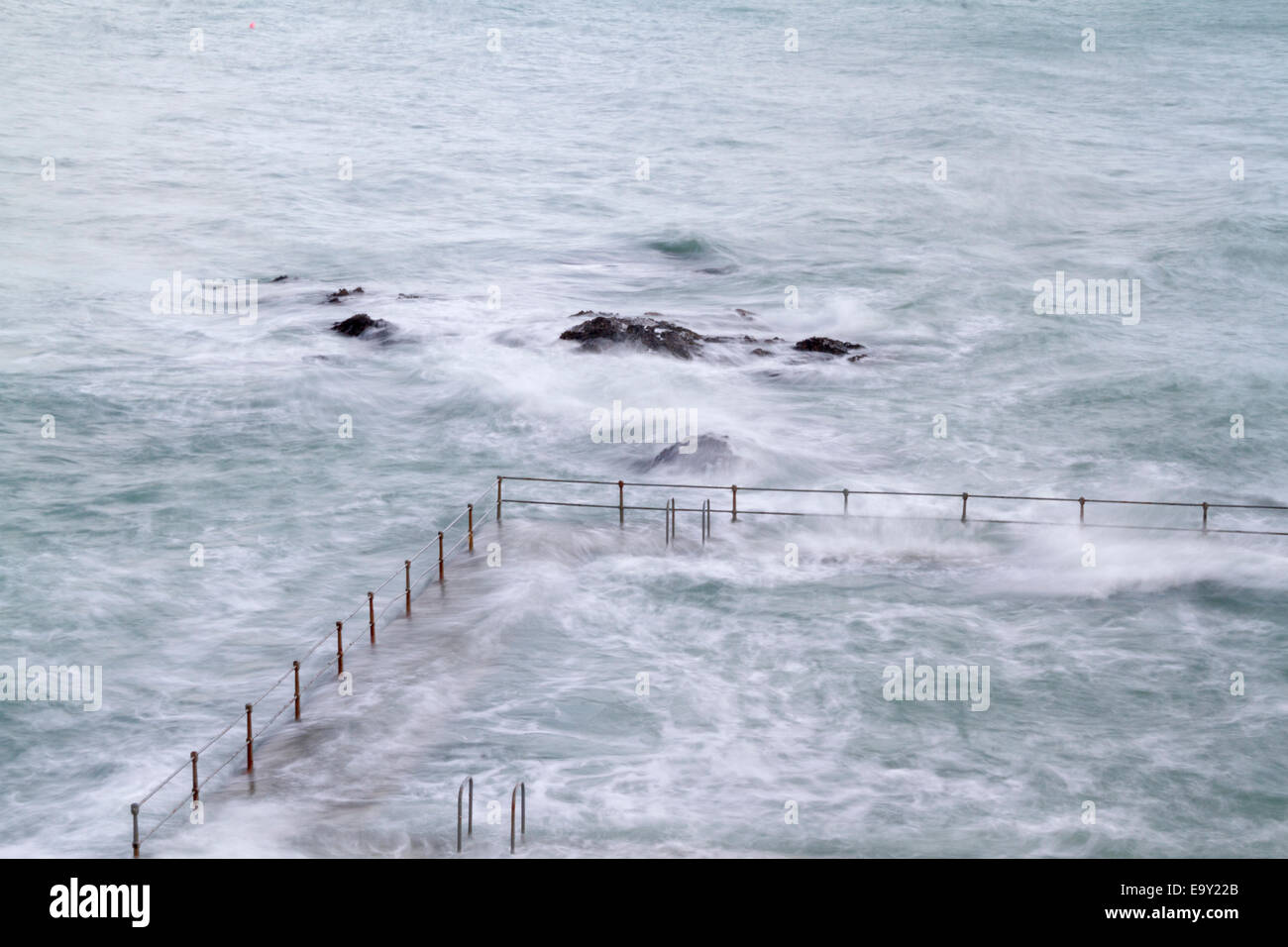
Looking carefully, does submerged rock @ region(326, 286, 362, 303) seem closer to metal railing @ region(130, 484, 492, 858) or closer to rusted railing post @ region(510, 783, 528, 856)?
metal railing @ region(130, 484, 492, 858)

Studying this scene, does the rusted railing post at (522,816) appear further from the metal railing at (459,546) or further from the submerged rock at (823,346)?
the submerged rock at (823,346)

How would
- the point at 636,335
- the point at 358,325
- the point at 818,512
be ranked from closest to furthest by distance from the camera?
the point at 818,512 → the point at 636,335 → the point at 358,325

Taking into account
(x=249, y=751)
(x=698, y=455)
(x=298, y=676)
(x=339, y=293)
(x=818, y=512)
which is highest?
(x=339, y=293)

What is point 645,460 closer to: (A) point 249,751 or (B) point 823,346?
(B) point 823,346

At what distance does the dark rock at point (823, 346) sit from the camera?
39812 millimetres

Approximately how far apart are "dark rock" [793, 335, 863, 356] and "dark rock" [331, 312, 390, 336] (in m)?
12.1

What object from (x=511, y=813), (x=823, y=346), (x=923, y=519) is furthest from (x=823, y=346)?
(x=511, y=813)

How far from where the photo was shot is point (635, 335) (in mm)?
39469

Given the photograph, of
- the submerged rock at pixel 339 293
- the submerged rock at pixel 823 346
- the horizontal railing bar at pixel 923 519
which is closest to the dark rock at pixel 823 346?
the submerged rock at pixel 823 346

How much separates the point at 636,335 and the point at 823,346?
5270 millimetres

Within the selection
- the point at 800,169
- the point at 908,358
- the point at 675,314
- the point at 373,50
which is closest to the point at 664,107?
the point at 800,169

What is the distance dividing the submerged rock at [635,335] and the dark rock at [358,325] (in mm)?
5593

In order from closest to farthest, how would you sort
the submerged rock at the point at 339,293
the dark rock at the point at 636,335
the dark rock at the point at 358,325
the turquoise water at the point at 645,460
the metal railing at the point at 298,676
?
the metal railing at the point at 298,676 < the turquoise water at the point at 645,460 < the dark rock at the point at 636,335 < the dark rock at the point at 358,325 < the submerged rock at the point at 339,293

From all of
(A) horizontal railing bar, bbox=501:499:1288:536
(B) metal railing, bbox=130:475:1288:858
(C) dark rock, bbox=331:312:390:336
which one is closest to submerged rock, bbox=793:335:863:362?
(B) metal railing, bbox=130:475:1288:858
